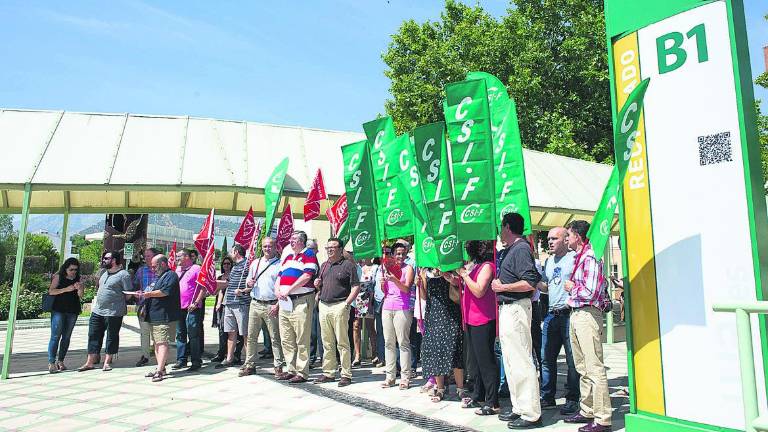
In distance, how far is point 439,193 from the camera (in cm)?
592

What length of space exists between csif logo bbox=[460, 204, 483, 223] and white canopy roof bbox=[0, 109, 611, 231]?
4487 mm

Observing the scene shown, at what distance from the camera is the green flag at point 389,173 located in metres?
7.20

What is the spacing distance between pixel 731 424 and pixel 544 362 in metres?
2.78

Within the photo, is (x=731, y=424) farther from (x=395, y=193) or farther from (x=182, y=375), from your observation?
(x=182, y=375)

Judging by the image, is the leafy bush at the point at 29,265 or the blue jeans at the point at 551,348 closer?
the blue jeans at the point at 551,348

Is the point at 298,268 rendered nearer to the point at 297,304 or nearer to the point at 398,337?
the point at 297,304

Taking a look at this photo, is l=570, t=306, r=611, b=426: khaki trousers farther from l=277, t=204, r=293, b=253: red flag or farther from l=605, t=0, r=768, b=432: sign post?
l=277, t=204, r=293, b=253: red flag

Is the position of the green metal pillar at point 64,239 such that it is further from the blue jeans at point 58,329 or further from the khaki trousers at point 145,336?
the khaki trousers at point 145,336

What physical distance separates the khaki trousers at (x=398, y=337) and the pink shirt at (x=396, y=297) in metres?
0.07

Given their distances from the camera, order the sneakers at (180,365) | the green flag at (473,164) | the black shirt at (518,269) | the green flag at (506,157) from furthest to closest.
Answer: the sneakers at (180,365)
the green flag at (506,157)
the green flag at (473,164)
the black shirt at (518,269)

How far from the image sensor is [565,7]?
23.3m

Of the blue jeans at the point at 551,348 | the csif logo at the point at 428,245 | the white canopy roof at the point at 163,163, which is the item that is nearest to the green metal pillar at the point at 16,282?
the white canopy roof at the point at 163,163

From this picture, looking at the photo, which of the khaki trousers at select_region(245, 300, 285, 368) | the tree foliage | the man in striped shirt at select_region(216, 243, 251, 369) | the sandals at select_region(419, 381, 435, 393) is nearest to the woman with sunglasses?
the man in striped shirt at select_region(216, 243, 251, 369)

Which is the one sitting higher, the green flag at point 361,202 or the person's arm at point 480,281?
the green flag at point 361,202
